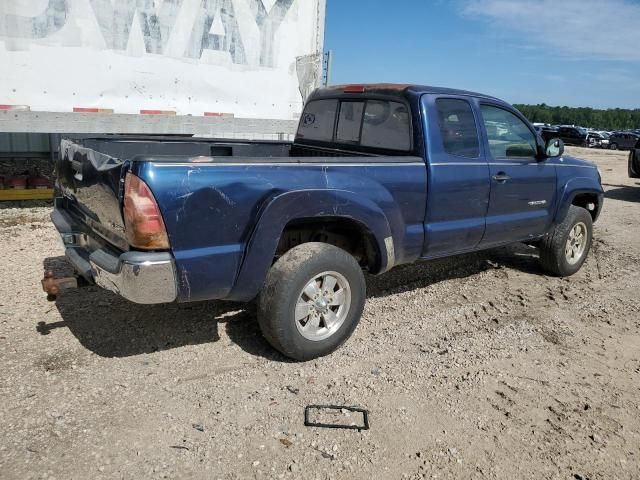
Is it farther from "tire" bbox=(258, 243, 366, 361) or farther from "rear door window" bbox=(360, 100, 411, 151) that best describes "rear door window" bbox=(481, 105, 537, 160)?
"tire" bbox=(258, 243, 366, 361)

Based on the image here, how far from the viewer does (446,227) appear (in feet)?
14.4

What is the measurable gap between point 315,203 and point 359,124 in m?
1.58

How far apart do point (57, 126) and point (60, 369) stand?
14.3 ft

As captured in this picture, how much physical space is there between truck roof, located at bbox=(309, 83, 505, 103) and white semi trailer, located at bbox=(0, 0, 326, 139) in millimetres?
3258

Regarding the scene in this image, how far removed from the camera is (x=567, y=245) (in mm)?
5859

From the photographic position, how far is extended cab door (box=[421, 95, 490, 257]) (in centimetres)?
423

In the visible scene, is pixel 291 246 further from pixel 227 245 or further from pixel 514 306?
pixel 514 306

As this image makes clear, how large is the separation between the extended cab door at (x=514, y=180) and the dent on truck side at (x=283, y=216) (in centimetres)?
157

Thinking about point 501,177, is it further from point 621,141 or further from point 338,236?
point 621,141

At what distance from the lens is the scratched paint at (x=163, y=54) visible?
21.9 ft

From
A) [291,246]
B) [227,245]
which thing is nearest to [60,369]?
[227,245]

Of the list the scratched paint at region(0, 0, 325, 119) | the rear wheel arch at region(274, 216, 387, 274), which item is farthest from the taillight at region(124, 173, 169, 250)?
the scratched paint at region(0, 0, 325, 119)

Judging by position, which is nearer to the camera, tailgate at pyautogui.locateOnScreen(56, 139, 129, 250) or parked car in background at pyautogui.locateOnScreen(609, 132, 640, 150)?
tailgate at pyautogui.locateOnScreen(56, 139, 129, 250)

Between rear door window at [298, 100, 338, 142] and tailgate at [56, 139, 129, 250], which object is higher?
rear door window at [298, 100, 338, 142]
